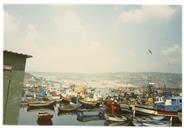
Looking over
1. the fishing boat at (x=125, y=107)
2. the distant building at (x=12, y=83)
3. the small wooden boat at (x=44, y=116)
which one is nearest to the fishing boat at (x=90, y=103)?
the fishing boat at (x=125, y=107)

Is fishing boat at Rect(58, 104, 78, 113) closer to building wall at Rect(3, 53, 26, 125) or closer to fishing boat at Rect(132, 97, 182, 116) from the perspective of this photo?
building wall at Rect(3, 53, 26, 125)

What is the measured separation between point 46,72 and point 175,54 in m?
1.11

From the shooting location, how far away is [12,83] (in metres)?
3.01

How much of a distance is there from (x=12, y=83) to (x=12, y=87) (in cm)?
4

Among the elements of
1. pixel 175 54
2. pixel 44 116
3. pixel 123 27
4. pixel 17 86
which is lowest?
pixel 44 116

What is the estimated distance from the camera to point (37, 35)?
9.85 ft

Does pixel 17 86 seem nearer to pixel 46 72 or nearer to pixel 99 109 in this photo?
pixel 46 72

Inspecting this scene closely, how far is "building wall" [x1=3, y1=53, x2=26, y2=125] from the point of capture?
296cm

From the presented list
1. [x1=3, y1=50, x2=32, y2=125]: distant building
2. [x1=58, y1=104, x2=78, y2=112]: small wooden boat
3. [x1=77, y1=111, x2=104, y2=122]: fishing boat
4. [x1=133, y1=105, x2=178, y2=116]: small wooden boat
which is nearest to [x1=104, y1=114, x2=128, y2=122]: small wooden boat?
[x1=77, y1=111, x2=104, y2=122]: fishing boat

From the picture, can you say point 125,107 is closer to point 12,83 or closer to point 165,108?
point 165,108

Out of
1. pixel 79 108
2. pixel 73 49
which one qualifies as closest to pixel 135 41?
pixel 73 49

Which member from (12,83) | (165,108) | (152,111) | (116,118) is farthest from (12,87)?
(165,108)

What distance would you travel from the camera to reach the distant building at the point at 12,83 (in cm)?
297

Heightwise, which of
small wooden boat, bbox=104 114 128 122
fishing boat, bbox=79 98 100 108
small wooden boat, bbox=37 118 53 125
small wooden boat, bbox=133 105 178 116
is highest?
fishing boat, bbox=79 98 100 108
